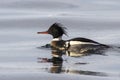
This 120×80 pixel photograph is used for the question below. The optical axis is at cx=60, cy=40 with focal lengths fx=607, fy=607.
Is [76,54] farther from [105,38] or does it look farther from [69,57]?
[105,38]

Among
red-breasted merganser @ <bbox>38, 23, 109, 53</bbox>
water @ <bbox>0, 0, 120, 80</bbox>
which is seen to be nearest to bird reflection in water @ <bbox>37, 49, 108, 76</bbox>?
water @ <bbox>0, 0, 120, 80</bbox>

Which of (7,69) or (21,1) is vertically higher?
(21,1)

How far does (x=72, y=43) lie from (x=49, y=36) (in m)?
2.38

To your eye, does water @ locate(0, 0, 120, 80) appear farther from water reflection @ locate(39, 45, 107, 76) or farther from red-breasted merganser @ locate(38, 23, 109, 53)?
red-breasted merganser @ locate(38, 23, 109, 53)

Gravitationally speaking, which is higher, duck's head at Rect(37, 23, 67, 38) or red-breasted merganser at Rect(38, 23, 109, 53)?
duck's head at Rect(37, 23, 67, 38)

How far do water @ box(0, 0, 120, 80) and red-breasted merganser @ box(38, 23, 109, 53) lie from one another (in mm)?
396

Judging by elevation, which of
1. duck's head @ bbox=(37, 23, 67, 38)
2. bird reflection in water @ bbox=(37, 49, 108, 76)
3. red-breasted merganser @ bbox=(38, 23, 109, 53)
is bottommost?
bird reflection in water @ bbox=(37, 49, 108, 76)

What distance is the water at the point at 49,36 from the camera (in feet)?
42.8

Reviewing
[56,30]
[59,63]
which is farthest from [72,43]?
[59,63]

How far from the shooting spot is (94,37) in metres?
17.9

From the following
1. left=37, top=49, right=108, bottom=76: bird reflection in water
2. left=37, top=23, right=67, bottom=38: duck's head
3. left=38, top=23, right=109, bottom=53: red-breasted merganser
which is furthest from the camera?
left=37, top=23, right=67, bottom=38: duck's head

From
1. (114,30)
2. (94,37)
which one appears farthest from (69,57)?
(114,30)

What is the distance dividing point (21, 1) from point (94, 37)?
6.95 meters

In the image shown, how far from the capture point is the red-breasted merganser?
52.5 ft
